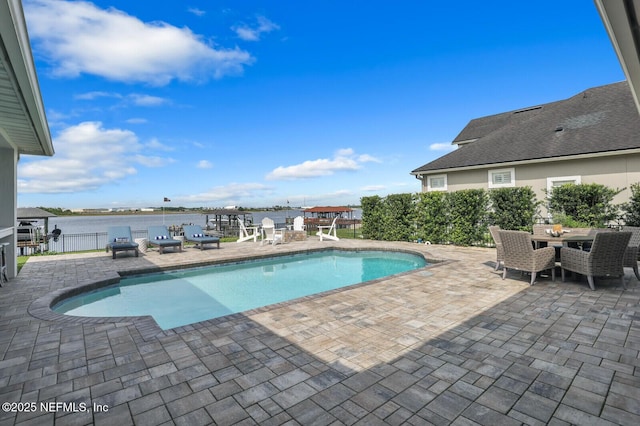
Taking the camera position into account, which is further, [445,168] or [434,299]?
[445,168]

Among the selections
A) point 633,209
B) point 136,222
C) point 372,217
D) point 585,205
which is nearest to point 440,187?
point 372,217

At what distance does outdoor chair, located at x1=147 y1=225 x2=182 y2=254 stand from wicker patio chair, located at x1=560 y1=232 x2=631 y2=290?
11512mm

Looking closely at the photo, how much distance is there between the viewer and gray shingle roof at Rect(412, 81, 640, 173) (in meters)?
11.2

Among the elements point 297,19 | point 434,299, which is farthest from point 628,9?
point 297,19

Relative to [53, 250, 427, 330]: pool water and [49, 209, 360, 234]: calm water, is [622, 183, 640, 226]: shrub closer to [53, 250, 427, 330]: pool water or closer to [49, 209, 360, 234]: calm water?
[53, 250, 427, 330]: pool water

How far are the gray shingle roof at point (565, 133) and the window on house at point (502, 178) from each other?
1.87 ft

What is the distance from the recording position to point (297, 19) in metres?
12.6

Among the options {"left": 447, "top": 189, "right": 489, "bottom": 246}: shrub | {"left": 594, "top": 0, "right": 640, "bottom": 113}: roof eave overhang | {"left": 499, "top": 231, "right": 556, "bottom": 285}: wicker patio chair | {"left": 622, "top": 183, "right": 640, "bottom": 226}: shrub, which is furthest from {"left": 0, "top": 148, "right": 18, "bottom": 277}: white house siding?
{"left": 622, "top": 183, "right": 640, "bottom": 226}: shrub

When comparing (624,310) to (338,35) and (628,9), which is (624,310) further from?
(338,35)

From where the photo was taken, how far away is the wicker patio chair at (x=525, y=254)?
19.7ft

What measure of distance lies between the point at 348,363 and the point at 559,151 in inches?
508

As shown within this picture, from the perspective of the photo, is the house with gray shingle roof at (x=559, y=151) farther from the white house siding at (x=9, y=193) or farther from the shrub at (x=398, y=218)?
the white house siding at (x=9, y=193)

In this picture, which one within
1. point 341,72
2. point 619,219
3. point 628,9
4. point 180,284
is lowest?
point 180,284

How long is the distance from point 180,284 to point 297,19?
436 inches
